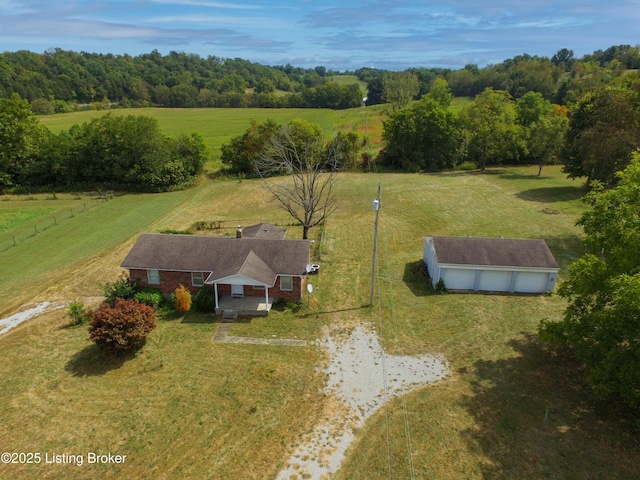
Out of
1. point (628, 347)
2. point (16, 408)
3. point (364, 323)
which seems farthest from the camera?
point (364, 323)

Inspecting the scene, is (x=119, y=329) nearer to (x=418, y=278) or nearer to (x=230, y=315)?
(x=230, y=315)

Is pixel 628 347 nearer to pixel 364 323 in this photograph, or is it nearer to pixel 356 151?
pixel 364 323

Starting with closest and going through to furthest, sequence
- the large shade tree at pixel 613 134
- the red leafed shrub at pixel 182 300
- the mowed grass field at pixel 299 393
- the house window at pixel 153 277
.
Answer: the mowed grass field at pixel 299 393
the red leafed shrub at pixel 182 300
the house window at pixel 153 277
the large shade tree at pixel 613 134

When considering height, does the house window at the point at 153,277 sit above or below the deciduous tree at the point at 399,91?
below

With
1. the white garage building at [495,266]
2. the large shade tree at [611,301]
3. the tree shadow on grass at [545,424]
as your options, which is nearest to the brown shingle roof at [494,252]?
the white garage building at [495,266]

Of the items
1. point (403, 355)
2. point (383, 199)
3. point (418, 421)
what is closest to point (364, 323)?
point (403, 355)

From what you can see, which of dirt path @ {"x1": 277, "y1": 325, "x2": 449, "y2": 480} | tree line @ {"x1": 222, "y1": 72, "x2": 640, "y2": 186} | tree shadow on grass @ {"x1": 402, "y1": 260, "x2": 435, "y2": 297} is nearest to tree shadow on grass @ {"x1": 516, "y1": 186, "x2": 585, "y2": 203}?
tree line @ {"x1": 222, "y1": 72, "x2": 640, "y2": 186}

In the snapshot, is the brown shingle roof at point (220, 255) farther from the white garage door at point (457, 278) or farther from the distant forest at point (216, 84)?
the distant forest at point (216, 84)

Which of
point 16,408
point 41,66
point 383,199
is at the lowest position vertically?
point 16,408
